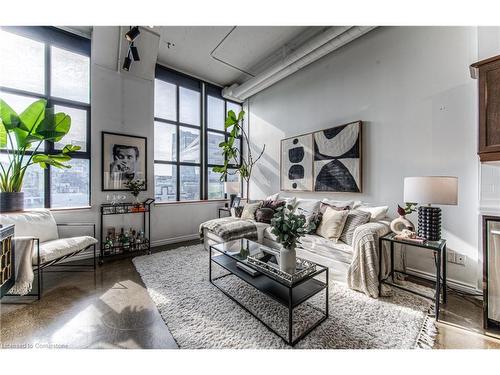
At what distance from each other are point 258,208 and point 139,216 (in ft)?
7.11

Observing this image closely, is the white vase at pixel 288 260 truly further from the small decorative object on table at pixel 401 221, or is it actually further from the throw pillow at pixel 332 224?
the small decorative object on table at pixel 401 221

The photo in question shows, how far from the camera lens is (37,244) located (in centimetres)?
199

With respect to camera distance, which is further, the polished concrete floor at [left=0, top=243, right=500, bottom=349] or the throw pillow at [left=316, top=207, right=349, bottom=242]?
the throw pillow at [left=316, top=207, right=349, bottom=242]

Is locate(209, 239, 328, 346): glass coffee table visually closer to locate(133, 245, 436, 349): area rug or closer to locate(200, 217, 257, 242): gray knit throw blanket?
locate(133, 245, 436, 349): area rug

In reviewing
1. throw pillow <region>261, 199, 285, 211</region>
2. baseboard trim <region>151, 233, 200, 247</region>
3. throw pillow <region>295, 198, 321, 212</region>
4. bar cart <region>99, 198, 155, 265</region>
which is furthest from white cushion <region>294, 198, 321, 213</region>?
bar cart <region>99, 198, 155, 265</region>

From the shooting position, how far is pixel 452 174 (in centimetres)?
225

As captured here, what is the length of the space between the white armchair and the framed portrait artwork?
951mm

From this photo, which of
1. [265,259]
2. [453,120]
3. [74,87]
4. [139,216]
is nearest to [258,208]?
[265,259]

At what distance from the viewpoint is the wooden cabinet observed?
1.48m

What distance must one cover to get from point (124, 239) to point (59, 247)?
103 centimetres

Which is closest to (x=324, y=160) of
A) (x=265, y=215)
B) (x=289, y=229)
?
(x=265, y=215)

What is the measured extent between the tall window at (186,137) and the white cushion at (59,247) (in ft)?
5.51

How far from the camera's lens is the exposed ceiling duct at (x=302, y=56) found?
2.76m
